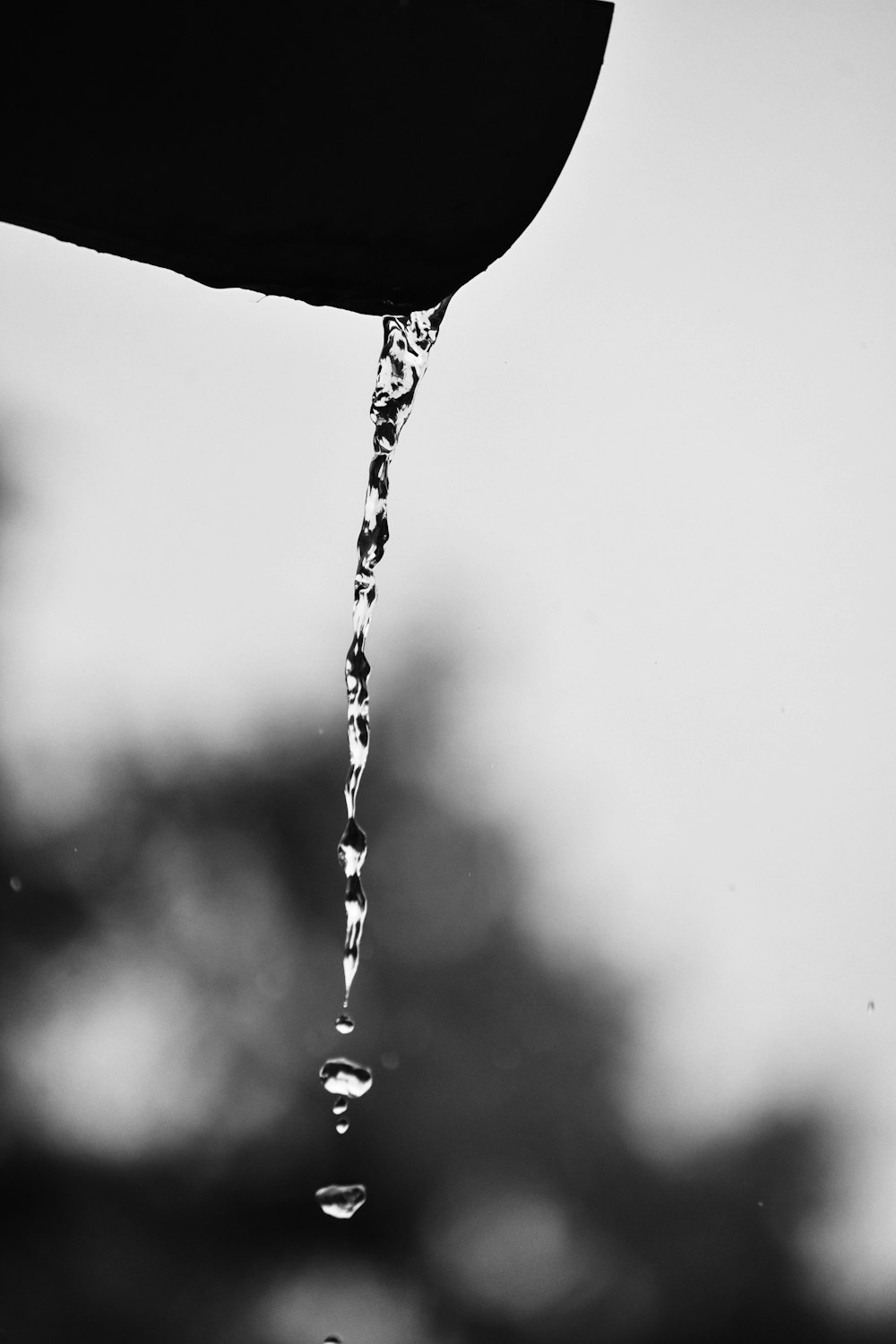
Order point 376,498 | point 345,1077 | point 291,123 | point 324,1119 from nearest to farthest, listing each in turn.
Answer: point 291,123, point 376,498, point 345,1077, point 324,1119

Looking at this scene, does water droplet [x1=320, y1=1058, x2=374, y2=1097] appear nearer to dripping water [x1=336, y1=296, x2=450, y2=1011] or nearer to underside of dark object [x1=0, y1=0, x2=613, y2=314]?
dripping water [x1=336, y1=296, x2=450, y2=1011]

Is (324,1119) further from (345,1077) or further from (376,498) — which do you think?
(376,498)

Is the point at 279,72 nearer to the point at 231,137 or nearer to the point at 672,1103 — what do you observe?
the point at 231,137

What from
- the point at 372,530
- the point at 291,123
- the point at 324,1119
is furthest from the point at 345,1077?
the point at 324,1119

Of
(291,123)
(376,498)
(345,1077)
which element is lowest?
(345,1077)

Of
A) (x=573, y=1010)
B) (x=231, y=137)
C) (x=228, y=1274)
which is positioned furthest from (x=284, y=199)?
(x=573, y=1010)

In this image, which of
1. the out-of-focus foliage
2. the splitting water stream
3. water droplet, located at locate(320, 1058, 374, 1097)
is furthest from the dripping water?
the out-of-focus foliage
